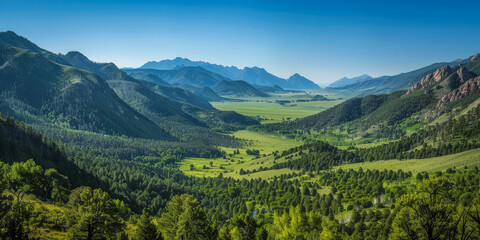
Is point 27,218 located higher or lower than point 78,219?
lower

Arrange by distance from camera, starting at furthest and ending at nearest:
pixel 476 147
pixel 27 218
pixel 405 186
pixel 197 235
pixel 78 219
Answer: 1. pixel 476 147
2. pixel 405 186
3. pixel 27 218
4. pixel 197 235
5. pixel 78 219

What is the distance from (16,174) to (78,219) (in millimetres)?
61435

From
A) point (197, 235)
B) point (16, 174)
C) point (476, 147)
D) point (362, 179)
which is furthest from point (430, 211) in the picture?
point (476, 147)

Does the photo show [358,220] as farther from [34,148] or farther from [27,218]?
[34,148]

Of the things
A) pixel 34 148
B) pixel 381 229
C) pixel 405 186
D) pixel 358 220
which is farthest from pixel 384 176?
pixel 34 148

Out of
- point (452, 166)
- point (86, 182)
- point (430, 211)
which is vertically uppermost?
point (430, 211)

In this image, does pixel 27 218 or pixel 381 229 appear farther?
pixel 381 229

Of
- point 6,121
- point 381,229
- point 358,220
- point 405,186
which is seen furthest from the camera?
point 6,121

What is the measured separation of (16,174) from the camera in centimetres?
9788

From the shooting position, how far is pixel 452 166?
169500 mm

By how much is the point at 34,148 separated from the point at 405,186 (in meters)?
200

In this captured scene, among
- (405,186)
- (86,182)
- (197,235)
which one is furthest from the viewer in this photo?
(86,182)

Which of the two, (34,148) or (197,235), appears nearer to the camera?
(197,235)

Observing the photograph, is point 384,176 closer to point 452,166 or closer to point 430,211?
point 452,166
